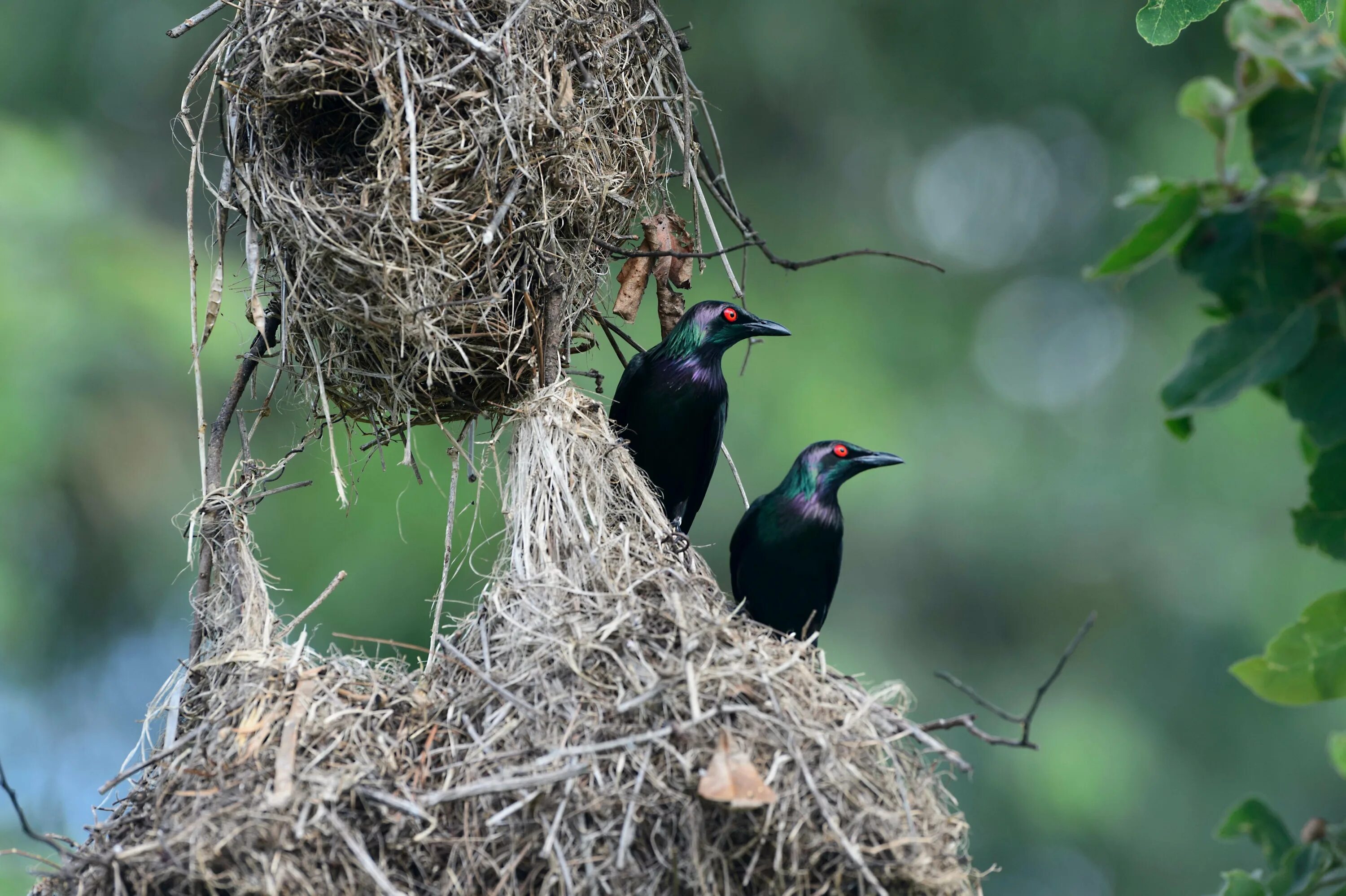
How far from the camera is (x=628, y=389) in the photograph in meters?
3.21

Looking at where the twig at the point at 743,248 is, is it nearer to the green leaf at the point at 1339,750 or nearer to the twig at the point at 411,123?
the twig at the point at 411,123

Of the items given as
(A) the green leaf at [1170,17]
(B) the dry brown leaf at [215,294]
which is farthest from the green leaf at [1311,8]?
(B) the dry brown leaf at [215,294]

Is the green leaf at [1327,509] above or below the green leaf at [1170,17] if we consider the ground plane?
below

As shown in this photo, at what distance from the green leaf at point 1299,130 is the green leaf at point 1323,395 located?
0.19 metres

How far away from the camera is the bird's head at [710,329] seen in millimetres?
3098

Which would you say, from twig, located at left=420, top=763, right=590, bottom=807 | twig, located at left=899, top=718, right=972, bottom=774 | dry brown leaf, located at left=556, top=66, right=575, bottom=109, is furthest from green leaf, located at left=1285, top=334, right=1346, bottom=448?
dry brown leaf, located at left=556, top=66, right=575, bottom=109

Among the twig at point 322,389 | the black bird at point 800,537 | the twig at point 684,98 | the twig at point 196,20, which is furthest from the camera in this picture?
the black bird at point 800,537

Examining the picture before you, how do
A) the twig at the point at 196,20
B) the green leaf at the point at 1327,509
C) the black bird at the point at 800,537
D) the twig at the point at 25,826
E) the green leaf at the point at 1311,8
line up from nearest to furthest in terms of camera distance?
1. the green leaf at the point at 1327,509
2. the twig at the point at 25,826
3. the green leaf at the point at 1311,8
4. the twig at the point at 196,20
5. the black bird at the point at 800,537

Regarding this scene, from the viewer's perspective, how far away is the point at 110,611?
6.06 meters

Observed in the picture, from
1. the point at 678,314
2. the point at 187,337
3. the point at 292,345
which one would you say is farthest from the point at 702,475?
the point at 187,337

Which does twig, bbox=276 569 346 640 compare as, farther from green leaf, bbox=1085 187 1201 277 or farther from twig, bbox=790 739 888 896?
green leaf, bbox=1085 187 1201 277

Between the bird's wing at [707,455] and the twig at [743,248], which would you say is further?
the bird's wing at [707,455]

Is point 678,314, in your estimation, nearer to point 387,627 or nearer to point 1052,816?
point 387,627

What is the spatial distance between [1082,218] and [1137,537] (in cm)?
191
